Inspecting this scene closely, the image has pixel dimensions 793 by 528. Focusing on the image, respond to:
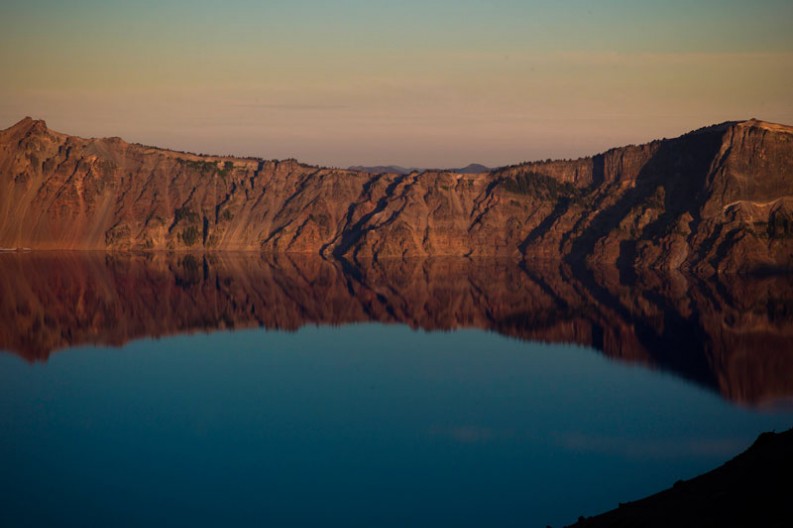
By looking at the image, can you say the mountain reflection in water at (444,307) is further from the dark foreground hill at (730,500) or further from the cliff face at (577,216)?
the dark foreground hill at (730,500)

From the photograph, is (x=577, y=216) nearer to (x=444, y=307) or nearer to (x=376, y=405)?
(x=444, y=307)

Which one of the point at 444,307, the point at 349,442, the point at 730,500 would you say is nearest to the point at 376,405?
the point at 349,442

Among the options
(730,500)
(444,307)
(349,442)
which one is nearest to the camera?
(730,500)

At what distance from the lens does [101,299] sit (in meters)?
113

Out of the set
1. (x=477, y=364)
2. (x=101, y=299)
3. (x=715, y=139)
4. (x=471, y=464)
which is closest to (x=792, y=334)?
(x=477, y=364)

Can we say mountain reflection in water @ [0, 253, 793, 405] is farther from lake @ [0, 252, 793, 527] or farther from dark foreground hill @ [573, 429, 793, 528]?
dark foreground hill @ [573, 429, 793, 528]

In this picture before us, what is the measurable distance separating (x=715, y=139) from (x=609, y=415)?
120215mm

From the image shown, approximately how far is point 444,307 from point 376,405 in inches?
1938

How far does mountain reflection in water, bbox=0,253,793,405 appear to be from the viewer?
A: 84.4 meters

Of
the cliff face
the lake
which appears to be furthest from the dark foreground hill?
the cliff face

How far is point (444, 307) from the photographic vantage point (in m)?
115

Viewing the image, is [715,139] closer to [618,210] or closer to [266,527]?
[618,210]

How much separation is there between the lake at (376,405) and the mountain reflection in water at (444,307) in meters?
0.49

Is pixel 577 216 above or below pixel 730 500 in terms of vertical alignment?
above
